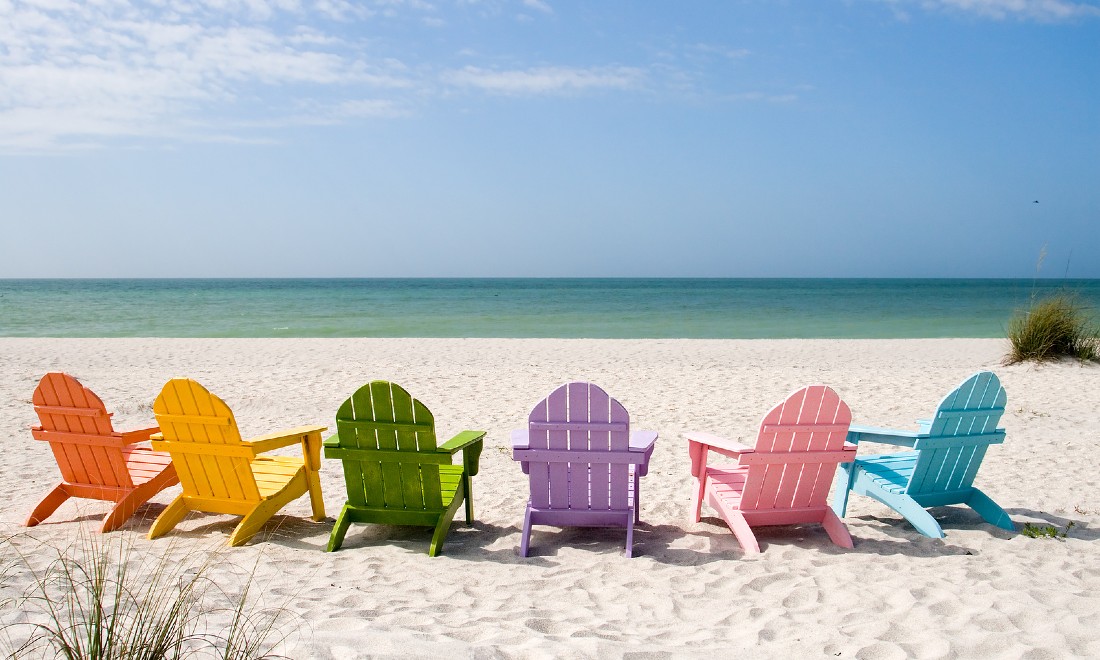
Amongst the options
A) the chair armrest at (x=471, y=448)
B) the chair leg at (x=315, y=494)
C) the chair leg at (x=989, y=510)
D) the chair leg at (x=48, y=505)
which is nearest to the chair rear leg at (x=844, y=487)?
the chair leg at (x=989, y=510)

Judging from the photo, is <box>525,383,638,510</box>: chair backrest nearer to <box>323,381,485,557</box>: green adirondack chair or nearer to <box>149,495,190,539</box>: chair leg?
<box>323,381,485,557</box>: green adirondack chair

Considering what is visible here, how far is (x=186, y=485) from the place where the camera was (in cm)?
402

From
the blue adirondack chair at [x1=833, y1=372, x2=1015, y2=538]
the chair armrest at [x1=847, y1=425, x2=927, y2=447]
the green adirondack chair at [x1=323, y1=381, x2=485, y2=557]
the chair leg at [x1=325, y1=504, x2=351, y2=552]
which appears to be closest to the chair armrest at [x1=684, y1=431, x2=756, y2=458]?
the chair armrest at [x1=847, y1=425, x2=927, y2=447]

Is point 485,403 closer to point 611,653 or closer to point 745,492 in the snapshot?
point 745,492

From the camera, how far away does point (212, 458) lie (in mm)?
3879

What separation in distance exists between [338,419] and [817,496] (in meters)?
2.79

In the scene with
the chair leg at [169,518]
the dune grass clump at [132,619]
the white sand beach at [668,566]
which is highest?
the dune grass clump at [132,619]

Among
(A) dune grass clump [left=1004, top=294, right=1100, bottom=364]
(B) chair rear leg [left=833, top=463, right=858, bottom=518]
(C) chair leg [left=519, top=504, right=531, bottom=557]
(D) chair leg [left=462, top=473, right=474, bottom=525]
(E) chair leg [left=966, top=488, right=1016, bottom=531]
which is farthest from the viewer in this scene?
(A) dune grass clump [left=1004, top=294, right=1100, bottom=364]

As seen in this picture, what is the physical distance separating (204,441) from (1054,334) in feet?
39.8

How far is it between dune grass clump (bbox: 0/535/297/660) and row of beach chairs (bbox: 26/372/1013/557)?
0.59 meters

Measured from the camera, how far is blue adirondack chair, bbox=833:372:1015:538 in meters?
4.06

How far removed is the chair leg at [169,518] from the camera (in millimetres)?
3988

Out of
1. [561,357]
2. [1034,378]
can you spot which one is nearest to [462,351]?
[561,357]

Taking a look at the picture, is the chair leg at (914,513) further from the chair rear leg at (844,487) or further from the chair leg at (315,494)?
the chair leg at (315,494)
